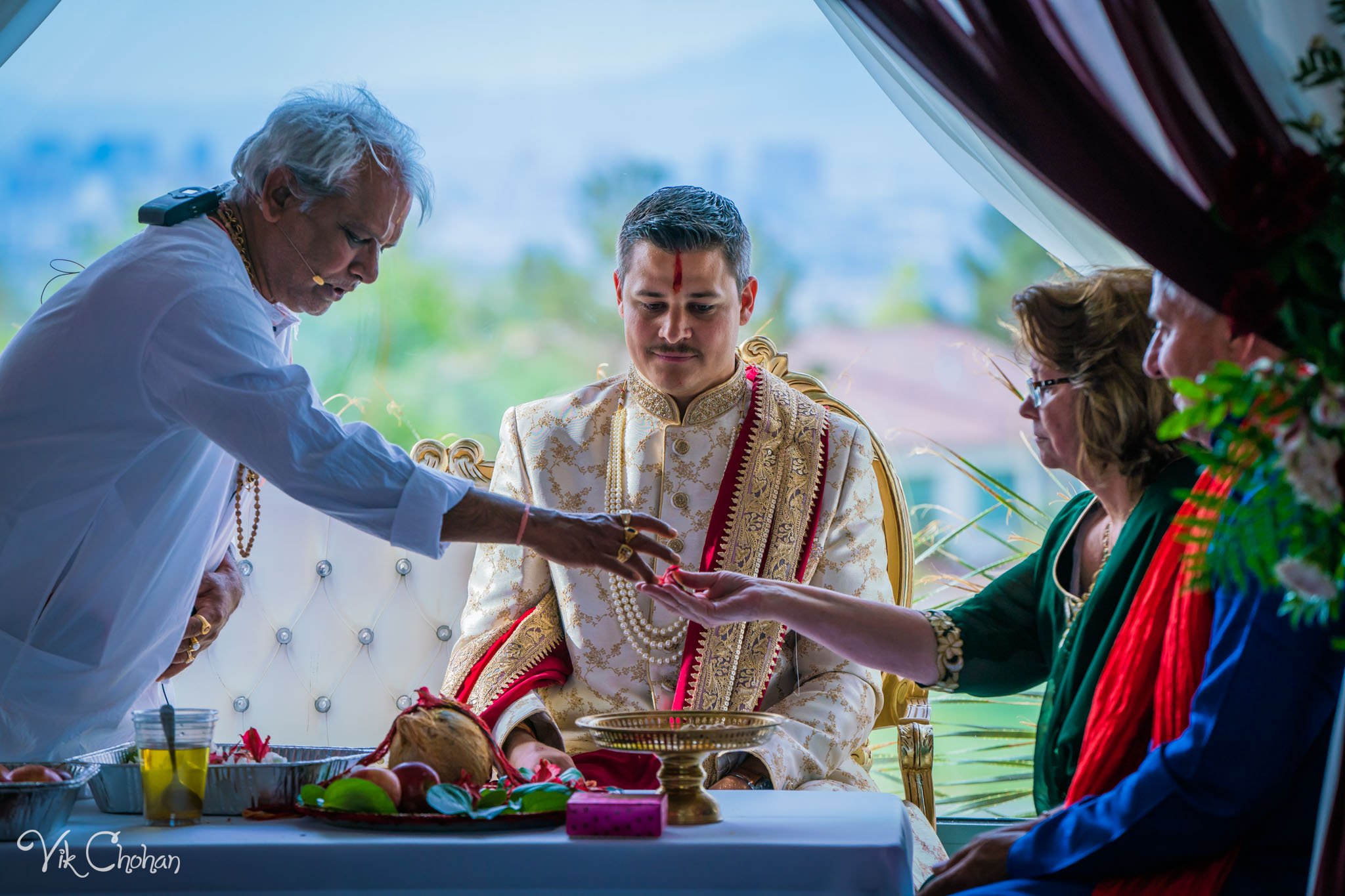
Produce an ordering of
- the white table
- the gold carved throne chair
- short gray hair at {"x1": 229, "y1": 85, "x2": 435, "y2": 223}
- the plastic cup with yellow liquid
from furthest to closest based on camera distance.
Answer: the gold carved throne chair, short gray hair at {"x1": 229, "y1": 85, "x2": 435, "y2": 223}, the plastic cup with yellow liquid, the white table

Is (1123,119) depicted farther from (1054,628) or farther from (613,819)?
(613,819)

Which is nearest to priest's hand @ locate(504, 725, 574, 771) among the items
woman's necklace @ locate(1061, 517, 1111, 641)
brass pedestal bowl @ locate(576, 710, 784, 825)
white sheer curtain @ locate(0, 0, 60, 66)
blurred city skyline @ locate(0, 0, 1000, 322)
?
brass pedestal bowl @ locate(576, 710, 784, 825)

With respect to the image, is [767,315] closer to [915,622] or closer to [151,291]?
[915,622]

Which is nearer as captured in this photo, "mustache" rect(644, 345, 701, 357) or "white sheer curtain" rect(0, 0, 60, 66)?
"white sheer curtain" rect(0, 0, 60, 66)

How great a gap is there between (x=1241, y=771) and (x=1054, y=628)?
62 centimetres

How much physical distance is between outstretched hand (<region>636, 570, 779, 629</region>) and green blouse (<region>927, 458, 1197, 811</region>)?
325 millimetres

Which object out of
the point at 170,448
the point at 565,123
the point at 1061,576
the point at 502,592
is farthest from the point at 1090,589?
the point at 565,123

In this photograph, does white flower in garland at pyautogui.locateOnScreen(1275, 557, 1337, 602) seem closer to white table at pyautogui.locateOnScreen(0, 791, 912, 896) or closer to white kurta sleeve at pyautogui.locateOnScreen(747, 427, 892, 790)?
white table at pyautogui.locateOnScreen(0, 791, 912, 896)

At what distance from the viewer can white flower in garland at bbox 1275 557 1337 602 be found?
1.26 meters

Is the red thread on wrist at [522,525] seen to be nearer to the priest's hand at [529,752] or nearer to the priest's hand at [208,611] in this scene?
the priest's hand at [529,752]

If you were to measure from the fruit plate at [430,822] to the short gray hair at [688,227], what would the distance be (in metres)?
1.52

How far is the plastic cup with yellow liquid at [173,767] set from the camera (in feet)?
5.36

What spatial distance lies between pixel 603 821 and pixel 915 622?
37.3 inches

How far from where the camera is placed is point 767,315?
4.99 meters
